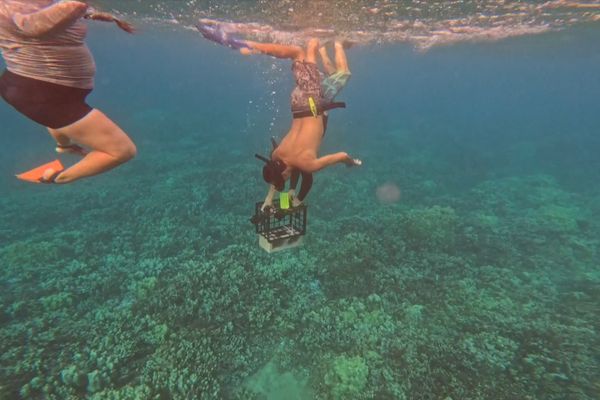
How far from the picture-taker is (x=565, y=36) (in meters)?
24.9

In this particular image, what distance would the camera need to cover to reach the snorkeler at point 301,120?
460 cm

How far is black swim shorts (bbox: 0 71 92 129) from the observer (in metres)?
2.47

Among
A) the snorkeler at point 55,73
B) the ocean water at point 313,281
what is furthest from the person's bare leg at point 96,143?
the ocean water at point 313,281

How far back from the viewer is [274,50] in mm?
5336

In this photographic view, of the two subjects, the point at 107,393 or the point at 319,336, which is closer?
the point at 107,393

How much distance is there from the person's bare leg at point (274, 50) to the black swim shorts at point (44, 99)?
9.21ft

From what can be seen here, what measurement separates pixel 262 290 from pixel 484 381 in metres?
5.24

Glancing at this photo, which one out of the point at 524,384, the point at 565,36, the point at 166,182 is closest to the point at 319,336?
the point at 524,384

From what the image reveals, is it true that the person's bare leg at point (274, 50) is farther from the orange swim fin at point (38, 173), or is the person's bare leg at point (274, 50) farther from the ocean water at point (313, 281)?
the ocean water at point (313, 281)

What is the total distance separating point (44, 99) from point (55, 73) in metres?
0.23

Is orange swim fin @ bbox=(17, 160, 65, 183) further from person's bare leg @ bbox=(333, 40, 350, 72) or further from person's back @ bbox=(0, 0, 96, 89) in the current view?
person's bare leg @ bbox=(333, 40, 350, 72)

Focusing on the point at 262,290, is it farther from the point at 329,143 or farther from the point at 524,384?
the point at 329,143

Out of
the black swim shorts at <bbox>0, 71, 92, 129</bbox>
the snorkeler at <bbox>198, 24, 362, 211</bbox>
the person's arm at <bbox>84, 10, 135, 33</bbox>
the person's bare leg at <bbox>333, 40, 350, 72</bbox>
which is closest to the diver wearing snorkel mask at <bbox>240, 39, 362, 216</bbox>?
the snorkeler at <bbox>198, 24, 362, 211</bbox>

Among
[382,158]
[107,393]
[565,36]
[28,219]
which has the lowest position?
[382,158]
